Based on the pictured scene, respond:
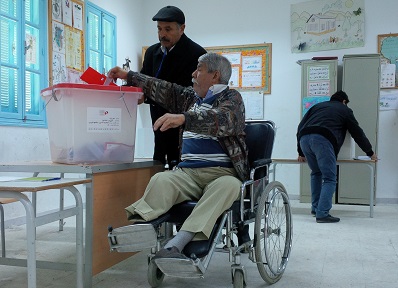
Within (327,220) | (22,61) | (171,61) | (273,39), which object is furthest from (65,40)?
(327,220)

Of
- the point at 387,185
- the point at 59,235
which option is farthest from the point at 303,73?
the point at 59,235

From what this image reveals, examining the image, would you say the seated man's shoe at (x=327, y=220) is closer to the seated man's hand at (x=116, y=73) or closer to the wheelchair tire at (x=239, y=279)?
the wheelchair tire at (x=239, y=279)

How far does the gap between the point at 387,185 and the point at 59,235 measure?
3.89 metres

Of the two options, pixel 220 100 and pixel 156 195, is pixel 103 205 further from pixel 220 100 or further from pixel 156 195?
pixel 220 100

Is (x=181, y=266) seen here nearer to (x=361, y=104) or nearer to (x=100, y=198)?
(x=100, y=198)

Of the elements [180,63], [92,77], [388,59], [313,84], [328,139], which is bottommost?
[328,139]

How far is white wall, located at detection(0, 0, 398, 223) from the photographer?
16.6ft

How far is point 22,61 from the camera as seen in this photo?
367 cm

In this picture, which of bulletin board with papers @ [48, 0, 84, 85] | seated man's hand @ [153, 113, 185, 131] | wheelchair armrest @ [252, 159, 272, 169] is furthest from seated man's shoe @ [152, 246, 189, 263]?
bulletin board with papers @ [48, 0, 84, 85]

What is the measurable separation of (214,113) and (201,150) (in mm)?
254

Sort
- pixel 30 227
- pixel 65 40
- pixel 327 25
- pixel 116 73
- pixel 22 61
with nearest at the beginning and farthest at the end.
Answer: pixel 30 227, pixel 116 73, pixel 22 61, pixel 65 40, pixel 327 25

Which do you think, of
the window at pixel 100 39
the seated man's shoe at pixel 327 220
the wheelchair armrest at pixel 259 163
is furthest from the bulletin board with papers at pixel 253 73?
the wheelchair armrest at pixel 259 163

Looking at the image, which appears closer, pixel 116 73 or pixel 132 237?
pixel 132 237

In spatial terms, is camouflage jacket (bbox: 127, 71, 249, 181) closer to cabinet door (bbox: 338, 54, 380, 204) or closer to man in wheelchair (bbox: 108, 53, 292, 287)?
man in wheelchair (bbox: 108, 53, 292, 287)
